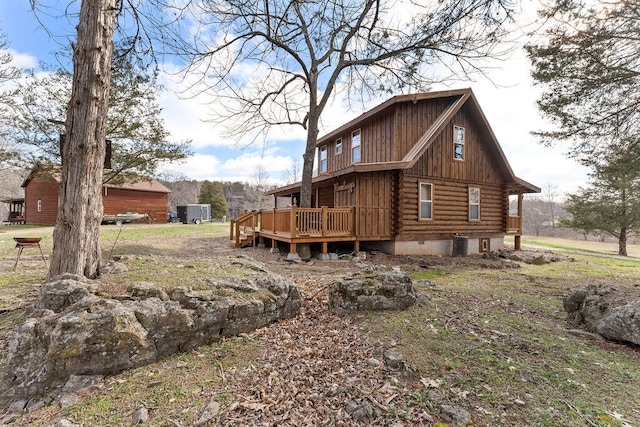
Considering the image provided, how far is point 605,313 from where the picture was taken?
3766mm

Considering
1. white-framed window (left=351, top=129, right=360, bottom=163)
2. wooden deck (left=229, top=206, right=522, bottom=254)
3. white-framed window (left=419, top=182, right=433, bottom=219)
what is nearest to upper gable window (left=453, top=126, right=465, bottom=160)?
white-framed window (left=419, top=182, right=433, bottom=219)

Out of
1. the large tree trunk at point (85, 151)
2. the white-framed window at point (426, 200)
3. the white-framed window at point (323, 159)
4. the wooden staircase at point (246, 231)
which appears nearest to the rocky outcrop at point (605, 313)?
the large tree trunk at point (85, 151)

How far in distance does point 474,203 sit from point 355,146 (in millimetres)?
6408

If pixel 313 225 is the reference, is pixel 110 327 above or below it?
below

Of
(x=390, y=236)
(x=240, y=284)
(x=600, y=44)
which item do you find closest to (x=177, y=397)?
(x=240, y=284)

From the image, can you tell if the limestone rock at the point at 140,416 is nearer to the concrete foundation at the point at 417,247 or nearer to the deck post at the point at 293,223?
the deck post at the point at 293,223

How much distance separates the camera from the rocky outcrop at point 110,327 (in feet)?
8.07

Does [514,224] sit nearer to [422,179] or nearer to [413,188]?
[422,179]

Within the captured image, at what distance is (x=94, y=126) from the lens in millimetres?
3799

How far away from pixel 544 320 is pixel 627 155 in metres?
6.74

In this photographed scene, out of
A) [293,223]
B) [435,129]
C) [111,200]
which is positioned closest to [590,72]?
[435,129]

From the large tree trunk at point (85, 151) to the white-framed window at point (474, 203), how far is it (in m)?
13.8

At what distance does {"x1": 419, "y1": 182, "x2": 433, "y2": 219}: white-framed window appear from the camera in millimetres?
11719

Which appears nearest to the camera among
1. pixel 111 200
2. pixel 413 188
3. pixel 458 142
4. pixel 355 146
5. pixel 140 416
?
pixel 140 416
